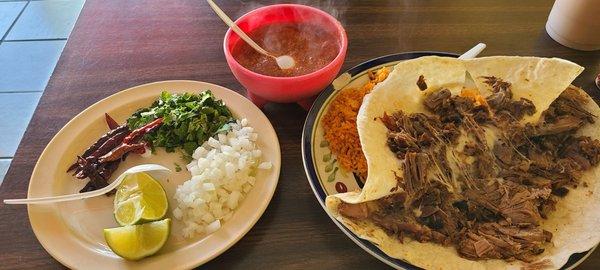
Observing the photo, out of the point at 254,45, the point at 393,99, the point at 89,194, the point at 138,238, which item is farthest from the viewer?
the point at 254,45

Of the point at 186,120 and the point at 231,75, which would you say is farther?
the point at 231,75

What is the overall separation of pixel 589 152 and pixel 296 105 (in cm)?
99

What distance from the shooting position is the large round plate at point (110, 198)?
121cm

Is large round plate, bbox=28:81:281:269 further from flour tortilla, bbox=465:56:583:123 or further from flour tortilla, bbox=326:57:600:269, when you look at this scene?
flour tortilla, bbox=465:56:583:123

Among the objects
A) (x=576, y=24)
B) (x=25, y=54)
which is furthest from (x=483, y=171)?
(x=25, y=54)

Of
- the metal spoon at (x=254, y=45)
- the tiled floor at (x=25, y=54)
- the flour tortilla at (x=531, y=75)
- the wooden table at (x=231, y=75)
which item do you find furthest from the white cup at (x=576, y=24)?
the tiled floor at (x=25, y=54)

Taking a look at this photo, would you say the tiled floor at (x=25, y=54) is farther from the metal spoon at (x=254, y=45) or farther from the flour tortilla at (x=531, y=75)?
the flour tortilla at (x=531, y=75)

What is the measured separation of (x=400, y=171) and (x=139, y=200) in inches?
30.9

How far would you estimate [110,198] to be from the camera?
4.61 ft

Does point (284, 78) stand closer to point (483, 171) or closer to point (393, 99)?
point (393, 99)

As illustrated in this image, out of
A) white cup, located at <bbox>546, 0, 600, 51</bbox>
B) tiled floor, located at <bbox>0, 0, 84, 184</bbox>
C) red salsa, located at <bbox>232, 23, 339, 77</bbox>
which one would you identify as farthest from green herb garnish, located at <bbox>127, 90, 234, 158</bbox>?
tiled floor, located at <bbox>0, 0, 84, 184</bbox>

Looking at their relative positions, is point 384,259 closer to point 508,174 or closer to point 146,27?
point 508,174

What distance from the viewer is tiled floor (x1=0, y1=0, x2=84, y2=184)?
3.07 meters

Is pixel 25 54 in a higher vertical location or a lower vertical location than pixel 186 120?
lower
